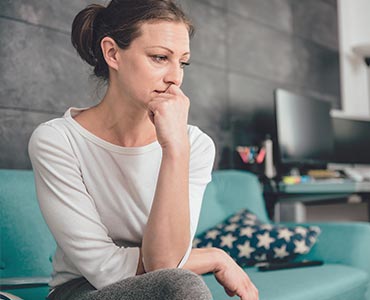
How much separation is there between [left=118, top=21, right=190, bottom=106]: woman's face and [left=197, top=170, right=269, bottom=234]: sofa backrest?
3.38ft

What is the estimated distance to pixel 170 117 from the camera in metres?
1.15

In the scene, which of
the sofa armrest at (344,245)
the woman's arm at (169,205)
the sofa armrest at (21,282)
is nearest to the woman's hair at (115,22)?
the woman's arm at (169,205)

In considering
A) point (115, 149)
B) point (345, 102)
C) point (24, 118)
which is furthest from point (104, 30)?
point (345, 102)

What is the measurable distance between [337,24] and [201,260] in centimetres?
338

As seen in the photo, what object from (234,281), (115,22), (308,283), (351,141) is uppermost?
(115,22)

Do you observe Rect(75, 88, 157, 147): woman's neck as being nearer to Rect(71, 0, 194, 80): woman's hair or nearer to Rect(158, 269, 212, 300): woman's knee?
Rect(71, 0, 194, 80): woman's hair

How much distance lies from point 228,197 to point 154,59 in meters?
1.23

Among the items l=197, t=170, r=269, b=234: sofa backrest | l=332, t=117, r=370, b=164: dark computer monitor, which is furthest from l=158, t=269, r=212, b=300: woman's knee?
l=332, t=117, r=370, b=164: dark computer monitor

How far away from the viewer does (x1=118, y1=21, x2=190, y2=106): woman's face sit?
3.88 ft

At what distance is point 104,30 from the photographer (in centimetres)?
128

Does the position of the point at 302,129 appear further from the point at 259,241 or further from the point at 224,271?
the point at 224,271

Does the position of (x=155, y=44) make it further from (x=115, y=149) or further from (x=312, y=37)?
(x=312, y=37)

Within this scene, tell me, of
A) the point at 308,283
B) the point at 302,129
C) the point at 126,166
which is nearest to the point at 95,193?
the point at 126,166

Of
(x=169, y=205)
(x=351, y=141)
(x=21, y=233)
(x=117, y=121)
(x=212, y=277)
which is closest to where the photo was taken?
(x=169, y=205)
